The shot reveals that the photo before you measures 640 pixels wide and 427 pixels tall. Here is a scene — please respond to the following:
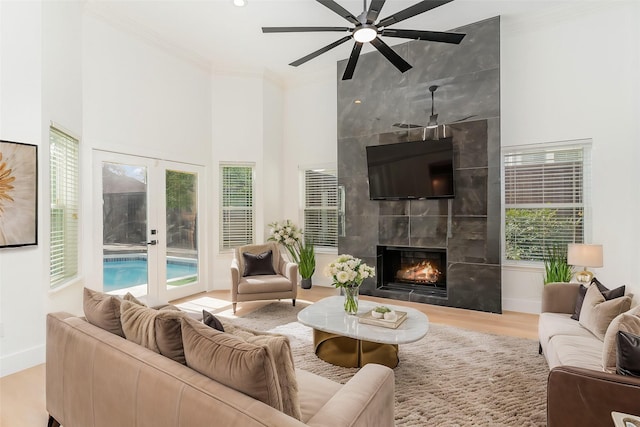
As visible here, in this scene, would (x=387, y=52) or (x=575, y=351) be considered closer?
(x=575, y=351)

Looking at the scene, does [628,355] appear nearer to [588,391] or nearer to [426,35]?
[588,391]

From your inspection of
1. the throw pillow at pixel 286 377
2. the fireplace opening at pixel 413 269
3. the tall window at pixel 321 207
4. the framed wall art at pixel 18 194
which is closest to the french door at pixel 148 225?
the framed wall art at pixel 18 194

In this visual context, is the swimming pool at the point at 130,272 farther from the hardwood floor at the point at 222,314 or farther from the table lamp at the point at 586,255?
the table lamp at the point at 586,255

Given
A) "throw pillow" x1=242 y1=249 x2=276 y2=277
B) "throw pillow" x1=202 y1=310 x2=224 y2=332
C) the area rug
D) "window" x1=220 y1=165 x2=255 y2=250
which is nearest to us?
"throw pillow" x1=202 y1=310 x2=224 y2=332

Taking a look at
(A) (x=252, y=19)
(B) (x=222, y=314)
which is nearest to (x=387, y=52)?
(A) (x=252, y=19)

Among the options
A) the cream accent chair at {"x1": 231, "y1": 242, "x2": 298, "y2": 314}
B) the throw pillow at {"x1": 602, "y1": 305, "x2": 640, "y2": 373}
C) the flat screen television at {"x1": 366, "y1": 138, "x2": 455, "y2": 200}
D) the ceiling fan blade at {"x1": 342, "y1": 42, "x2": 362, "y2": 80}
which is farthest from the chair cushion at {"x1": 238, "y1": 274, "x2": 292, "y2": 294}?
the throw pillow at {"x1": 602, "y1": 305, "x2": 640, "y2": 373}

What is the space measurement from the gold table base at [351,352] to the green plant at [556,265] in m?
2.46

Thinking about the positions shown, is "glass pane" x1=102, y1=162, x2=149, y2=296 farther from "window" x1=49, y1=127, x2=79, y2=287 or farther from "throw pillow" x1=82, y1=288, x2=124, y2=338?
"throw pillow" x1=82, y1=288, x2=124, y2=338

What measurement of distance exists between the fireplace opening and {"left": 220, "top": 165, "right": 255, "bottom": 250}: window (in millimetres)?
2429

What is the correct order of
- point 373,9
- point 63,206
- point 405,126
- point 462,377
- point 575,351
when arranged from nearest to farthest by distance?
point 575,351 → point 373,9 → point 462,377 → point 63,206 → point 405,126

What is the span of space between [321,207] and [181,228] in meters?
2.47

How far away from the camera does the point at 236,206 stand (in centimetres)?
587

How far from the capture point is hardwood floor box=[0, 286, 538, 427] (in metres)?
2.21

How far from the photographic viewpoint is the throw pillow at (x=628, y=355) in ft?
4.94
